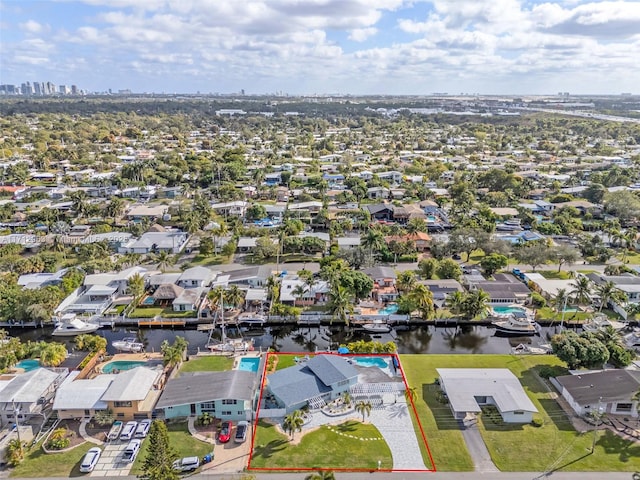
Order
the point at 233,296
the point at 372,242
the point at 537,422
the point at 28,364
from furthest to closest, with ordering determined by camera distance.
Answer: the point at 372,242 < the point at 233,296 < the point at 28,364 < the point at 537,422

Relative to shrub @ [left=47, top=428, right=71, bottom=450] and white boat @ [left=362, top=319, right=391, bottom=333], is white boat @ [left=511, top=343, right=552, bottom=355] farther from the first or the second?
shrub @ [left=47, top=428, right=71, bottom=450]

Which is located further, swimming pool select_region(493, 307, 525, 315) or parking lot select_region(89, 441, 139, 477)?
swimming pool select_region(493, 307, 525, 315)

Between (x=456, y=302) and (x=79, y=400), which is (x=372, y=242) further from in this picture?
(x=79, y=400)

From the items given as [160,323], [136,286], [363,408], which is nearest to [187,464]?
[363,408]

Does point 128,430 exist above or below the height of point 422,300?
below

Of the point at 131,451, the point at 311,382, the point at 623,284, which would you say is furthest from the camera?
the point at 623,284

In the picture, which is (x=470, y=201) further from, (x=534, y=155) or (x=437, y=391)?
(x=534, y=155)

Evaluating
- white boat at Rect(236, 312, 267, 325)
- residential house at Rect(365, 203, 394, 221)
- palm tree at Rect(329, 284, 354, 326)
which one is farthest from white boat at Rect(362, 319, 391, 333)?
residential house at Rect(365, 203, 394, 221)
